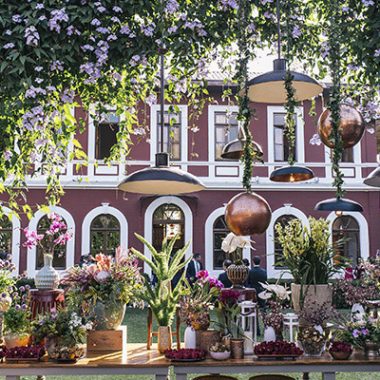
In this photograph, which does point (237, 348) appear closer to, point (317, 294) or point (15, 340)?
point (317, 294)

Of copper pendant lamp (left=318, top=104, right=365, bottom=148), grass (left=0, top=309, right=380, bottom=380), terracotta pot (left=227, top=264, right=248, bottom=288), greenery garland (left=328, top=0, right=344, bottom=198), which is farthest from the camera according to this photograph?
grass (left=0, top=309, right=380, bottom=380)

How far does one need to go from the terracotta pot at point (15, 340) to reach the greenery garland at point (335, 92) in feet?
7.00

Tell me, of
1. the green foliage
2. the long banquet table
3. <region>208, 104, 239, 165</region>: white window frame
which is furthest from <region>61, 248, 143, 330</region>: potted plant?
<region>208, 104, 239, 165</region>: white window frame

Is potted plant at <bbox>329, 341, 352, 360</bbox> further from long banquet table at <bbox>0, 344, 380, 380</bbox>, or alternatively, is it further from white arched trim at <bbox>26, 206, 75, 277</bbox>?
white arched trim at <bbox>26, 206, 75, 277</bbox>

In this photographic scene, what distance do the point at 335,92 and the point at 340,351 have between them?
155 centimetres

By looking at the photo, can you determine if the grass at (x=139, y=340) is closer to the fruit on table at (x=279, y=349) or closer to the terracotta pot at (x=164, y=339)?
the terracotta pot at (x=164, y=339)

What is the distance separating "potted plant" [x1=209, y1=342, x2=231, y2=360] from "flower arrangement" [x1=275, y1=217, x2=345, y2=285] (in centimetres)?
68

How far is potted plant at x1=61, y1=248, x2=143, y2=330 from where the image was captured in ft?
11.6

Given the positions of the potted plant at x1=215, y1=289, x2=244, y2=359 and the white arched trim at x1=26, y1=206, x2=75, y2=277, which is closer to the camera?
the potted plant at x1=215, y1=289, x2=244, y2=359

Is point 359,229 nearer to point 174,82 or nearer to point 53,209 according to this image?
point 53,209

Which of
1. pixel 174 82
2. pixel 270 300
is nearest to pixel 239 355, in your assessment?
pixel 270 300

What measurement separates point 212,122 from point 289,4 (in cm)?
985

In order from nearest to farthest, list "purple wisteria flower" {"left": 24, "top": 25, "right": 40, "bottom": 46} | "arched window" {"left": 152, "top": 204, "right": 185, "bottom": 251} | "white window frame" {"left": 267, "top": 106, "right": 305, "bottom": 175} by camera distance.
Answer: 1. "purple wisteria flower" {"left": 24, "top": 25, "right": 40, "bottom": 46}
2. "arched window" {"left": 152, "top": 204, "right": 185, "bottom": 251}
3. "white window frame" {"left": 267, "top": 106, "right": 305, "bottom": 175}

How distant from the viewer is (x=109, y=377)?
229 inches
